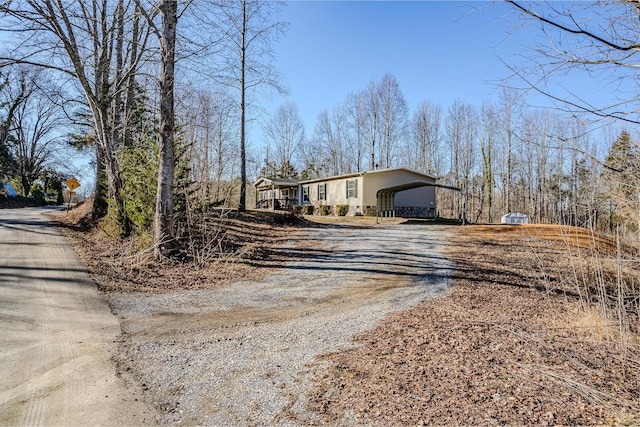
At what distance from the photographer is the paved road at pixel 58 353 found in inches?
95.7

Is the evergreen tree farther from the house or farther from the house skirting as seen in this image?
the house skirting

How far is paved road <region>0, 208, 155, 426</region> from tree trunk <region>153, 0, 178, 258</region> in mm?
1670

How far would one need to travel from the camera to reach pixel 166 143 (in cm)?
775

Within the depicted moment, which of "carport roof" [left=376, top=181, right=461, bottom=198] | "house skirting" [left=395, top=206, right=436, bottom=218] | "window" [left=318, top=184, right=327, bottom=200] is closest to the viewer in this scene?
"carport roof" [left=376, top=181, right=461, bottom=198]

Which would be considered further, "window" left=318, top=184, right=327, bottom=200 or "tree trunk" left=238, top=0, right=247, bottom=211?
"window" left=318, top=184, right=327, bottom=200

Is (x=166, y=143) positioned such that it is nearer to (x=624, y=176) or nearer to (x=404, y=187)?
(x=624, y=176)

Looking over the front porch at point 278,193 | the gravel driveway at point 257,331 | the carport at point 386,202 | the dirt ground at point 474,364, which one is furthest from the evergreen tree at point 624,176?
the front porch at point 278,193

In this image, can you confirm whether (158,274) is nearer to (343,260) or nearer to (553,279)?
(343,260)

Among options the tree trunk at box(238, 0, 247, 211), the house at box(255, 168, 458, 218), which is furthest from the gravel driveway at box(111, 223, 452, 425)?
the house at box(255, 168, 458, 218)

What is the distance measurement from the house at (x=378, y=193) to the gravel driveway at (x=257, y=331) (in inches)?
525

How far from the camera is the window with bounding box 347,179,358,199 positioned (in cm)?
2223

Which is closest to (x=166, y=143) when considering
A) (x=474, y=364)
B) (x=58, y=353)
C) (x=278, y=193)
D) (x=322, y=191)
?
(x=58, y=353)

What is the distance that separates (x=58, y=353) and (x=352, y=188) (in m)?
20.0

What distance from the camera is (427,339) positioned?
12.2ft
